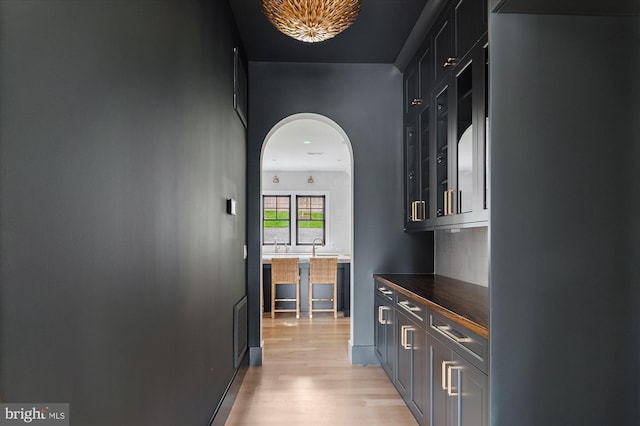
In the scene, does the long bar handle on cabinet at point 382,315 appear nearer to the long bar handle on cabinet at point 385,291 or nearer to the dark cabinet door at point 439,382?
the long bar handle on cabinet at point 385,291

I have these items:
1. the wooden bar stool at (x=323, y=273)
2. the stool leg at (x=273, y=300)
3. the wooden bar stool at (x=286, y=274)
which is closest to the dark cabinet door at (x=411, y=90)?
the wooden bar stool at (x=323, y=273)

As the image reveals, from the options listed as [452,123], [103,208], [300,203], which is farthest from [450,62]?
[300,203]

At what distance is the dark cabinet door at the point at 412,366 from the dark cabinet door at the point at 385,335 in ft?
0.65

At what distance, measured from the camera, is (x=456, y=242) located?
364cm

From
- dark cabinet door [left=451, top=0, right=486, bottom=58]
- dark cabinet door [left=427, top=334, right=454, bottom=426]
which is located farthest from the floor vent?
dark cabinet door [left=451, top=0, right=486, bottom=58]

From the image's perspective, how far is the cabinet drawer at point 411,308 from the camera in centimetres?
257

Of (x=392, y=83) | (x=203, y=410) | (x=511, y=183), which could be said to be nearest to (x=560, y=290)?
(x=511, y=183)

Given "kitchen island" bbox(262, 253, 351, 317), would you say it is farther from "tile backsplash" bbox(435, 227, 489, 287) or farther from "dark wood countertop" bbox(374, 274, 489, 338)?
"dark wood countertop" bbox(374, 274, 489, 338)

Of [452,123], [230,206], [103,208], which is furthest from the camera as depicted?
[230,206]

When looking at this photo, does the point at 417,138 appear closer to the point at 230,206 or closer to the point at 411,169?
the point at 411,169

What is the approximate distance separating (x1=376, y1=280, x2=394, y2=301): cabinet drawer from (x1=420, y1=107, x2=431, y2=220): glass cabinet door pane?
68 centimetres

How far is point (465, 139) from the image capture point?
257 cm

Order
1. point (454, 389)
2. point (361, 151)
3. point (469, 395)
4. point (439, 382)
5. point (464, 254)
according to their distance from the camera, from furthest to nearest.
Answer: point (361, 151), point (464, 254), point (439, 382), point (454, 389), point (469, 395)

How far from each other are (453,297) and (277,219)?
8047 mm
